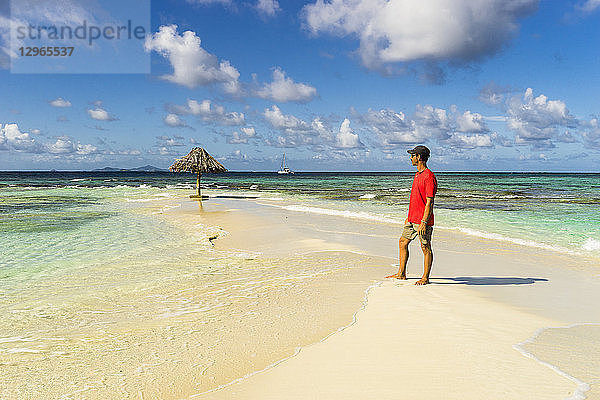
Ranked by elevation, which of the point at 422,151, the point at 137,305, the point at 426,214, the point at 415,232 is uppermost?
the point at 422,151

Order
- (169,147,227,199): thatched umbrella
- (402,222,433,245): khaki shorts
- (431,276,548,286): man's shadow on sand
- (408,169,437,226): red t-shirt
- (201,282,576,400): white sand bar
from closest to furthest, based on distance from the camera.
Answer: (201,282,576,400): white sand bar, (408,169,437,226): red t-shirt, (402,222,433,245): khaki shorts, (431,276,548,286): man's shadow on sand, (169,147,227,199): thatched umbrella

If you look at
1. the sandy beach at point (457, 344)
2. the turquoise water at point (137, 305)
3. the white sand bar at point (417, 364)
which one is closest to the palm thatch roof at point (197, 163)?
the turquoise water at point (137, 305)

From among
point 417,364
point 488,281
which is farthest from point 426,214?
point 417,364

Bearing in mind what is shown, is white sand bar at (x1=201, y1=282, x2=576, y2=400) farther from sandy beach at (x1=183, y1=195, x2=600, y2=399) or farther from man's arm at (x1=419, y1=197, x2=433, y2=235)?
man's arm at (x1=419, y1=197, x2=433, y2=235)

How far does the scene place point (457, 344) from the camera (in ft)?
13.0

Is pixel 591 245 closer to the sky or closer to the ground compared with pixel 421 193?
closer to the ground

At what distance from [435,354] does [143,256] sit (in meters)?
7.67

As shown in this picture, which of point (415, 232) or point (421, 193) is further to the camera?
point (415, 232)

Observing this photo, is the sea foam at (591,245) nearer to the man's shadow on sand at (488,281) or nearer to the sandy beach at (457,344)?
the sandy beach at (457,344)

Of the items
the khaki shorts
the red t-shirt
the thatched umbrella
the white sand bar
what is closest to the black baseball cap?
Result: the red t-shirt

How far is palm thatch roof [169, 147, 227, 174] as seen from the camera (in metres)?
30.0

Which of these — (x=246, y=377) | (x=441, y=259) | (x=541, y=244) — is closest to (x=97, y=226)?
(x=441, y=259)

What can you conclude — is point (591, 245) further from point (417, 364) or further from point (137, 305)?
point (137, 305)

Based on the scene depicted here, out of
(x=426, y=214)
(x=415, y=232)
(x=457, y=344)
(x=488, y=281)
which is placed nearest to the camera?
(x=457, y=344)
